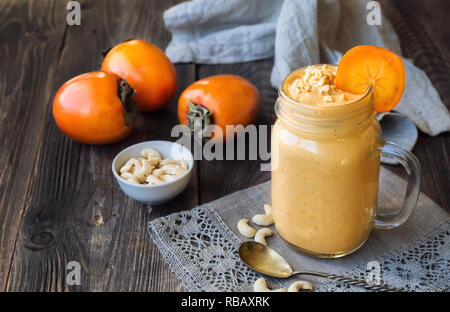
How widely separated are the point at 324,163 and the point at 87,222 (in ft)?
1.49

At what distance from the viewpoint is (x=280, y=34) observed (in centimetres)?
129

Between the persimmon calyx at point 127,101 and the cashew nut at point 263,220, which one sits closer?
the cashew nut at point 263,220

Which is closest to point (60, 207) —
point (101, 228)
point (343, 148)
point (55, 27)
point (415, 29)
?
point (101, 228)

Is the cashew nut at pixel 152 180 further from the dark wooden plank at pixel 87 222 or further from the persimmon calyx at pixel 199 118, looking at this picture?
the persimmon calyx at pixel 199 118

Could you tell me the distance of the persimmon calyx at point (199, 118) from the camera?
1.12 m

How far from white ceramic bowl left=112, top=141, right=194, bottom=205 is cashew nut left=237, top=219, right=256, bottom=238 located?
137 mm

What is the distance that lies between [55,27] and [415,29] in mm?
1078

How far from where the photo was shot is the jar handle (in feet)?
2.66

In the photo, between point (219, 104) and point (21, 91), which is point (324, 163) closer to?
point (219, 104)

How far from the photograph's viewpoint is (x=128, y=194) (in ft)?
3.27

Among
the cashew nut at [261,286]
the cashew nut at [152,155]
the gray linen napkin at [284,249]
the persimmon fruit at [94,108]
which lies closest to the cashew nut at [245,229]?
the gray linen napkin at [284,249]

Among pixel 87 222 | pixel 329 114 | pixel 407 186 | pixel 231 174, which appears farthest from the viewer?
pixel 231 174

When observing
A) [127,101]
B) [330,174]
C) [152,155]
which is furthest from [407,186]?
[127,101]
